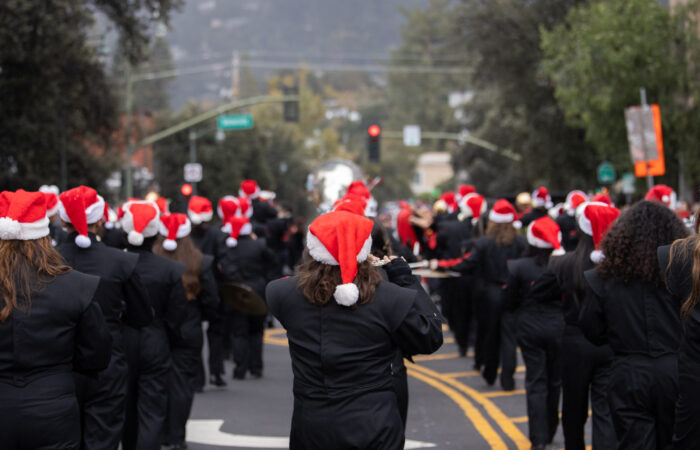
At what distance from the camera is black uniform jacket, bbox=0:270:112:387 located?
4523mm

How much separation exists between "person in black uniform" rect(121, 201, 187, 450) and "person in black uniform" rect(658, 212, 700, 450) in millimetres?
3690

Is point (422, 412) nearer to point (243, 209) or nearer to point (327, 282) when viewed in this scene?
point (243, 209)

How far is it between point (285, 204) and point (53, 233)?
26.2 ft

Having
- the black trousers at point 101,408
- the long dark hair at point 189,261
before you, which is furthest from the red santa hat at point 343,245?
the long dark hair at point 189,261

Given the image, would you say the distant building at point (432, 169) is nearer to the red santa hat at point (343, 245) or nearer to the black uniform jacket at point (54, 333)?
the black uniform jacket at point (54, 333)

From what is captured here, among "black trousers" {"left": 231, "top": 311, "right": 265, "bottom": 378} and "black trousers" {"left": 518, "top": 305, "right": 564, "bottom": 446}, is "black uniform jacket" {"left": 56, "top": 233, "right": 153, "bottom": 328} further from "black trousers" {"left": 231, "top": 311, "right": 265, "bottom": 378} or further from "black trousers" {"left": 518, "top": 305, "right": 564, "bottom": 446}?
"black trousers" {"left": 231, "top": 311, "right": 265, "bottom": 378}

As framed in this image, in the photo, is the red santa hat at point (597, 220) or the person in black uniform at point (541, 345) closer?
the red santa hat at point (597, 220)

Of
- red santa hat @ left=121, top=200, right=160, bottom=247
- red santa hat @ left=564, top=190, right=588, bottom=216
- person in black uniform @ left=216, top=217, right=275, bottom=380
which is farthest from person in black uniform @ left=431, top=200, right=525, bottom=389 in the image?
red santa hat @ left=121, top=200, right=160, bottom=247

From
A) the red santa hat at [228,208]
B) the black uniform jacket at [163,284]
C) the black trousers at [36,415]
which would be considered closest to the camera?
the black trousers at [36,415]

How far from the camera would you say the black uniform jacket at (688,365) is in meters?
4.52

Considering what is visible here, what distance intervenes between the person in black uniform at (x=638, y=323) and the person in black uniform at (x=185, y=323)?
11.6ft

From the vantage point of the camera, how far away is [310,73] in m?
162

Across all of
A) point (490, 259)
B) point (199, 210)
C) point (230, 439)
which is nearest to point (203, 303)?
point (230, 439)

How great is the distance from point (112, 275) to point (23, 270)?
157cm
